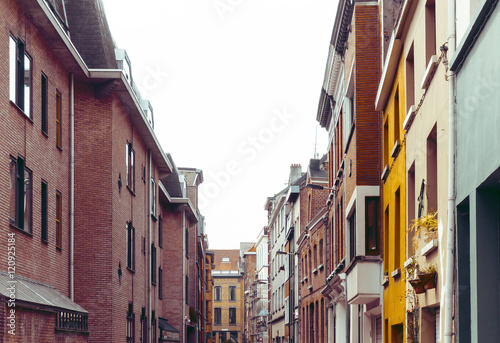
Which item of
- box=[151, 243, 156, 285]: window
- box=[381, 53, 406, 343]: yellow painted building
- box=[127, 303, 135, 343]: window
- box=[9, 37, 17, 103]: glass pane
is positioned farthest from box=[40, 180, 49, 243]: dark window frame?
box=[151, 243, 156, 285]: window

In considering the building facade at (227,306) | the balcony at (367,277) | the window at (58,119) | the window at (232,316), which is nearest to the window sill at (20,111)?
the window at (58,119)

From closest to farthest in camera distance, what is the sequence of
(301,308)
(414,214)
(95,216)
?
(414,214)
(95,216)
(301,308)

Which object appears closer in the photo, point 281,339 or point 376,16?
point 376,16

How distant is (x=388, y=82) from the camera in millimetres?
19062

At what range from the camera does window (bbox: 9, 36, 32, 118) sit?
18.6 meters

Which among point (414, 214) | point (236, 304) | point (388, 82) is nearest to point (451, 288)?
point (414, 214)

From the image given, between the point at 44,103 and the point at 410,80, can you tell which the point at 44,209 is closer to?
the point at 44,103

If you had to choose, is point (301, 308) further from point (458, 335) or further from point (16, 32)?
point (458, 335)

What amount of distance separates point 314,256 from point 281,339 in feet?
82.7

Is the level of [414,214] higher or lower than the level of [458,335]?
higher

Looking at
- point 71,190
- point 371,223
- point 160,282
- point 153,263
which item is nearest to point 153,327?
point 153,263

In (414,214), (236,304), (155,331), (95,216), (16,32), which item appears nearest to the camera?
(414,214)

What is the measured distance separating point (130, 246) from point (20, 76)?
12.6 m

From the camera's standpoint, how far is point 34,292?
1811 centimetres
